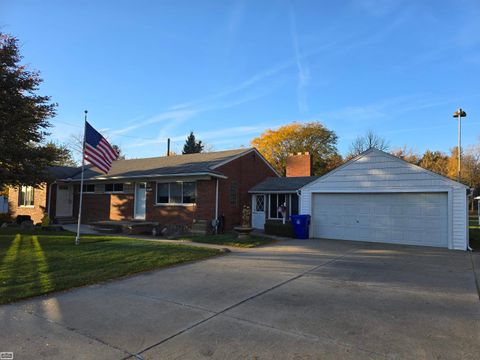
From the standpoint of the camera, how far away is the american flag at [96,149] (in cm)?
1234

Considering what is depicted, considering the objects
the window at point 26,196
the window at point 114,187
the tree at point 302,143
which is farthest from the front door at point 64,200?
the tree at point 302,143

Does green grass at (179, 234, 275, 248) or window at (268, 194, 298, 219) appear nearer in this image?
green grass at (179, 234, 275, 248)

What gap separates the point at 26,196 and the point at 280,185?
17.4 m

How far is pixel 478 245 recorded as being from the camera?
1352 cm

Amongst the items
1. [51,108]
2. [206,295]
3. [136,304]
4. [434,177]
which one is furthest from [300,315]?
[51,108]

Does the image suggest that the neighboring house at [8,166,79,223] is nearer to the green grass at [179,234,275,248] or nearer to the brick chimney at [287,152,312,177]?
the green grass at [179,234,275,248]

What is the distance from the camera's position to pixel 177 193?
1811 centimetres

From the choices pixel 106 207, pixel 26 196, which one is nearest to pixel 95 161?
pixel 106 207

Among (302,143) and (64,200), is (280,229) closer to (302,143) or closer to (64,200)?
(64,200)

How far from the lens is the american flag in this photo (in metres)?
12.3

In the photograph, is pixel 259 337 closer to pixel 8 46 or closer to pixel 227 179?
pixel 227 179

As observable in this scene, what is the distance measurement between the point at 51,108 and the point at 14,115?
2.01 meters

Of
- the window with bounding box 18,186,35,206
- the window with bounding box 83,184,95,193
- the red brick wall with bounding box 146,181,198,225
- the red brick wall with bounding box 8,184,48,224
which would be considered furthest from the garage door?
the window with bounding box 18,186,35,206

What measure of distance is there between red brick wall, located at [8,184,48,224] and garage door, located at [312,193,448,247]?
1695 centimetres
